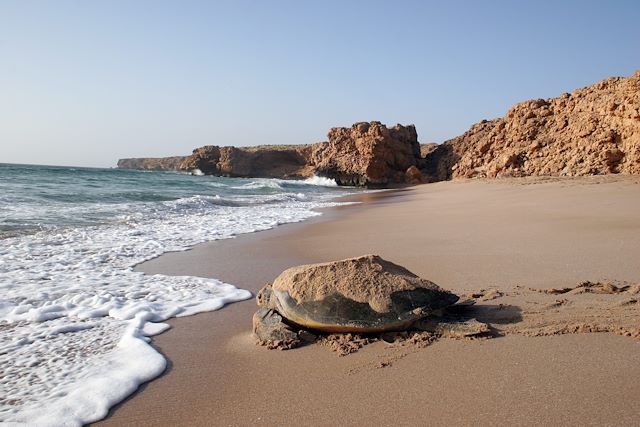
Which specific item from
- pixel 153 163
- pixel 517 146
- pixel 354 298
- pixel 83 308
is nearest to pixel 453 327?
pixel 354 298

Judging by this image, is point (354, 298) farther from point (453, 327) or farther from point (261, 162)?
point (261, 162)

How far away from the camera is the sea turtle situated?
297 centimetres

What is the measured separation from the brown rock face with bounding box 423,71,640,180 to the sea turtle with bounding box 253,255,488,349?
1428 cm

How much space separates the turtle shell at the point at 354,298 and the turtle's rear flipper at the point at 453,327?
0.30 ft

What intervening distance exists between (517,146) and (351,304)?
21159mm

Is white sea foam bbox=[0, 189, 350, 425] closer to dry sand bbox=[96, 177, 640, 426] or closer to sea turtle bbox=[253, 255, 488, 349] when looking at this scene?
dry sand bbox=[96, 177, 640, 426]

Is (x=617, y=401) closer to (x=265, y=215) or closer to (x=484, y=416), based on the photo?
(x=484, y=416)

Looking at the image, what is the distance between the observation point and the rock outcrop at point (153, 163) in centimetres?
8633

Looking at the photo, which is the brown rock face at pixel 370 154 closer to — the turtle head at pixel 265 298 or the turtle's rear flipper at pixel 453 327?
the turtle head at pixel 265 298

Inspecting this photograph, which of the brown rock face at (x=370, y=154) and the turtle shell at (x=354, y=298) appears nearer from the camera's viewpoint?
the turtle shell at (x=354, y=298)

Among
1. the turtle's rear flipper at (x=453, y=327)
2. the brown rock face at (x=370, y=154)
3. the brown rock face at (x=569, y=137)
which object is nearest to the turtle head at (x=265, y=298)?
the turtle's rear flipper at (x=453, y=327)

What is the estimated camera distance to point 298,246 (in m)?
6.91

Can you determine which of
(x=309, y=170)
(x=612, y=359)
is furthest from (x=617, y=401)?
(x=309, y=170)

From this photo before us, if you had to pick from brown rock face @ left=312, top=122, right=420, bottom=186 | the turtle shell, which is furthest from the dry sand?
brown rock face @ left=312, top=122, right=420, bottom=186
